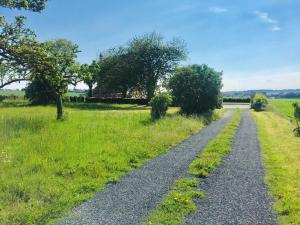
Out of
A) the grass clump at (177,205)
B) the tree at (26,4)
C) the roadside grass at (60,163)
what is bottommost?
the grass clump at (177,205)

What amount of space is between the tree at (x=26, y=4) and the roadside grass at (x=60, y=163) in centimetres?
812

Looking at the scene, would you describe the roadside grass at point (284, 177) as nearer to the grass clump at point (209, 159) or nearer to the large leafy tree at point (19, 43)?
the grass clump at point (209, 159)

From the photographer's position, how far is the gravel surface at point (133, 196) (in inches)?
302

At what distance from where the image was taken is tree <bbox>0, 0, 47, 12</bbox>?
22.7 meters

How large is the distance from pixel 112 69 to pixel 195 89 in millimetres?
39028

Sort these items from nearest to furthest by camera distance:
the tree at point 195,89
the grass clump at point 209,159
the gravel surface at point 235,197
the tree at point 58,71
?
the gravel surface at point 235,197, the grass clump at point 209,159, the tree at point 58,71, the tree at point 195,89

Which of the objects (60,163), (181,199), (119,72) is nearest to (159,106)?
(60,163)

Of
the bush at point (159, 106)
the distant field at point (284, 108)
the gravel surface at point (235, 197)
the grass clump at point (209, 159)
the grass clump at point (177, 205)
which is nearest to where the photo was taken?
the grass clump at point (177, 205)

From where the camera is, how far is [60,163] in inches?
485

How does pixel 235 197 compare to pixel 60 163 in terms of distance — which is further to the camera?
pixel 60 163

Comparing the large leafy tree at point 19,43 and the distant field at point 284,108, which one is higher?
the large leafy tree at point 19,43

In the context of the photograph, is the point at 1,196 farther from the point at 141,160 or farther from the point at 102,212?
the point at 141,160

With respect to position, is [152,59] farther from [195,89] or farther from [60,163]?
[60,163]

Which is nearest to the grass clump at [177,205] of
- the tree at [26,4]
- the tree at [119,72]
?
the tree at [26,4]
